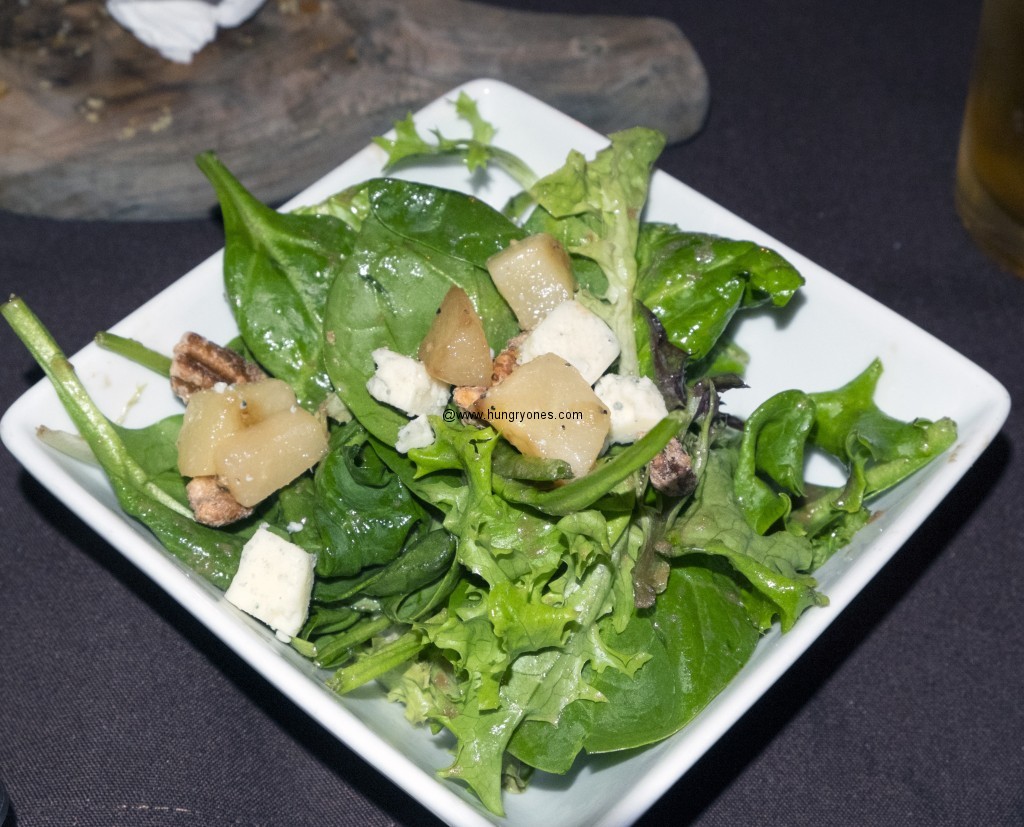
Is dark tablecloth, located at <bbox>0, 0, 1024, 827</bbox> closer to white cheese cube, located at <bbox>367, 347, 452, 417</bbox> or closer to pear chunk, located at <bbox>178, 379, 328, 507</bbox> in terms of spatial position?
pear chunk, located at <bbox>178, 379, 328, 507</bbox>

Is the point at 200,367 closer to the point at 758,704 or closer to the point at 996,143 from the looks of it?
the point at 758,704

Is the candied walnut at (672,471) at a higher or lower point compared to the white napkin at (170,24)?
lower

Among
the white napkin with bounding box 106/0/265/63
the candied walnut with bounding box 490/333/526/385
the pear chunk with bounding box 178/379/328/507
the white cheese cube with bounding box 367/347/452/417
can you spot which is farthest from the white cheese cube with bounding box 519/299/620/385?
the white napkin with bounding box 106/0/265/63

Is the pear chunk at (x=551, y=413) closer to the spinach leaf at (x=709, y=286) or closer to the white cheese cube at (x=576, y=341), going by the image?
the white cheese cube at (x=576, y=341)

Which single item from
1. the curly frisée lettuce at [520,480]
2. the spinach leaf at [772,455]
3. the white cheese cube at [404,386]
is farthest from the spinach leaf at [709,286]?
the white cheese cube at [404,386]

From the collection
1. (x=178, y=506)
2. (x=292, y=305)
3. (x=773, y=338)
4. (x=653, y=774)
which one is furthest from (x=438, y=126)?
(x=653, y=774)

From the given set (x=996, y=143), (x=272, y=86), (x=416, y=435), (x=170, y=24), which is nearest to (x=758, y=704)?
(x=416, y=435)

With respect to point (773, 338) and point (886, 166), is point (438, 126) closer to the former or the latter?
point (773, 338)
